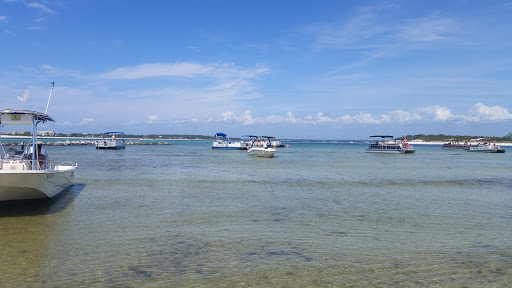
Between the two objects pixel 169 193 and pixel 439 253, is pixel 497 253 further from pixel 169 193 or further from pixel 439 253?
pixel 169 193

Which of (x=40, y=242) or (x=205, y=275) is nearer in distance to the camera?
(x=205, y=275)

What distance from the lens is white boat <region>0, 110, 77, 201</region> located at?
12.6 m

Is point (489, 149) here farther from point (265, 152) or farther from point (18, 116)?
point (18, 116)

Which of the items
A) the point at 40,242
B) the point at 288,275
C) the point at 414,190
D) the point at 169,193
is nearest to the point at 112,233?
the point at 40,242

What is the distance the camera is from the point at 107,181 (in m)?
23.7

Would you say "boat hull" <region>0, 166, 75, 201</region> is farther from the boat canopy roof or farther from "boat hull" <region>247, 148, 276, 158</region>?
"boat hull" <region>247, 148, 276, 158</region>

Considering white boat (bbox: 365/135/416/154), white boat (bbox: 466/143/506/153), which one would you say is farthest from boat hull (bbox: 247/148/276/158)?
white boat (bbox: 466/143/506/153)

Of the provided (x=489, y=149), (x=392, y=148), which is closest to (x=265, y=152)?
(x=392, y=148)

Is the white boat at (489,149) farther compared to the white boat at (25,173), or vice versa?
the white boat at (489,149)

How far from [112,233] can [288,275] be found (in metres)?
5.86

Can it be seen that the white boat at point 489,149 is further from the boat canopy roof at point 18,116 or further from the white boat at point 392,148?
the boat canopy roof at point 18,116

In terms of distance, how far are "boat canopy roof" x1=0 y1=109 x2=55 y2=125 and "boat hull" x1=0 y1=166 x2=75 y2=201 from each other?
2.25m

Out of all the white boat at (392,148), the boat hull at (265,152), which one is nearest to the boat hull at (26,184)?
the boat hull at (265,152)

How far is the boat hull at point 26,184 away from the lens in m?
12.5
